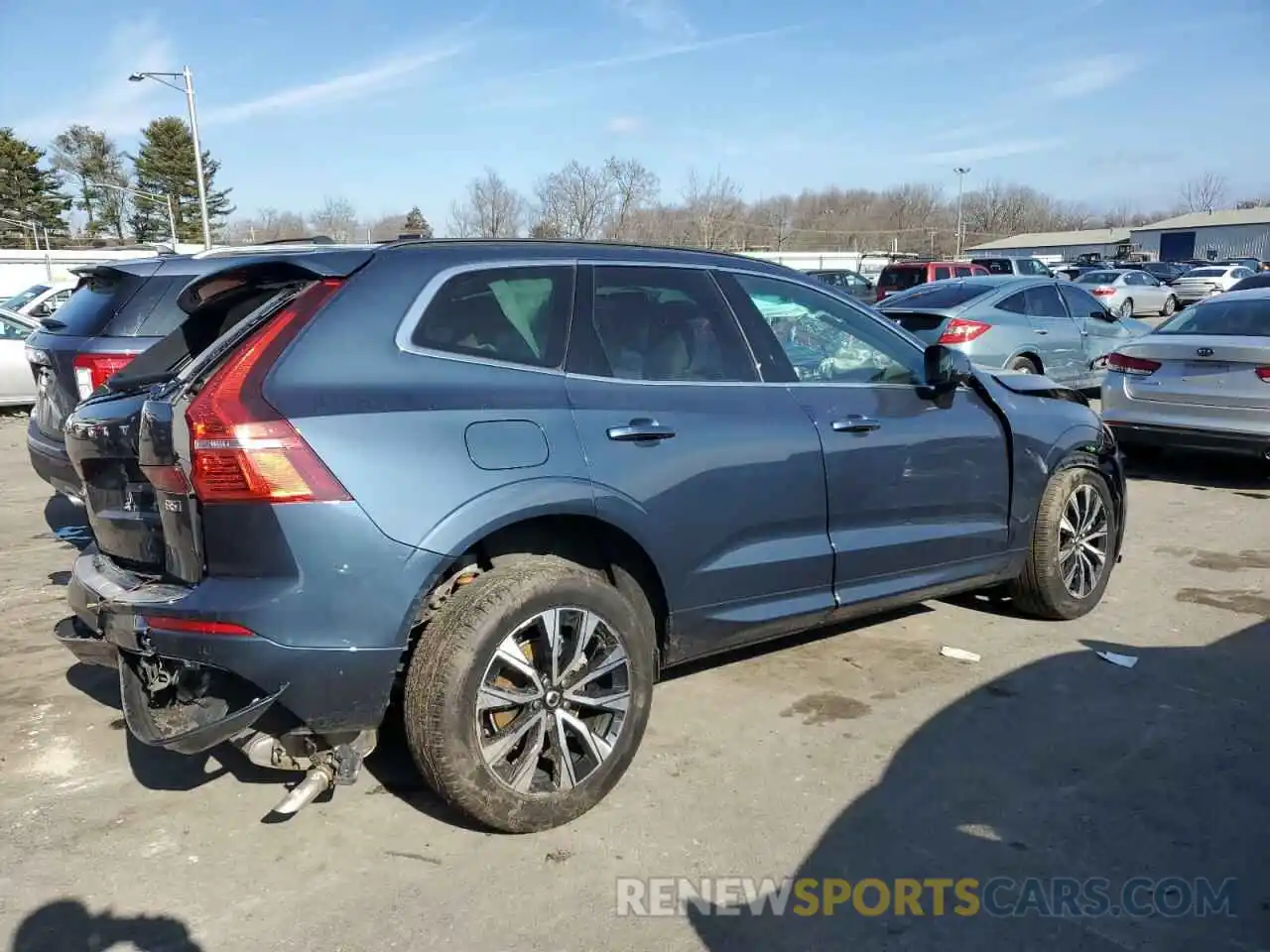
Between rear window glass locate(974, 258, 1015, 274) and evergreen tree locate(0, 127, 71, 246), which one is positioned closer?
rear window glass locate(974, 258, 1015, 274)

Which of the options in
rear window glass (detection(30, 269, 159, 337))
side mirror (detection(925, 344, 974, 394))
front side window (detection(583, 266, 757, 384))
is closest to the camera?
front side window (detection(583, 266, 757, 384))

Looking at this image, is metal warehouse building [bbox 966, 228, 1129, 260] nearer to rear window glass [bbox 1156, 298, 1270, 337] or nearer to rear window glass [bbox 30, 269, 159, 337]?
rear window glass [bbox 1156, 298, 1270, 337]

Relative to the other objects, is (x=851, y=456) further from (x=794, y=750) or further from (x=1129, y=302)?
(x=1129, y=302)

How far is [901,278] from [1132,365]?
15104 millimetres

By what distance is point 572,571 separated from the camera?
3.26 metres

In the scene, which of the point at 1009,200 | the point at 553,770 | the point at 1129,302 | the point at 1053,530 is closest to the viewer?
the point at 553,770

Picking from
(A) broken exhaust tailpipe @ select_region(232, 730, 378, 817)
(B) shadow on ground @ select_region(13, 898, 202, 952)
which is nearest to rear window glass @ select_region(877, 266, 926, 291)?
(A) broken exhaust tailpipe @ select_region(232, 730, 378, 817)

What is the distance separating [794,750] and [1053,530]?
2041mm

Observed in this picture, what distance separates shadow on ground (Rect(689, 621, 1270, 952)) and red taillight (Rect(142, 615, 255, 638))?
1509mm

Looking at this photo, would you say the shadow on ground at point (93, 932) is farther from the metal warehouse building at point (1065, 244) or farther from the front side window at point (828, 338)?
the metal warehouse building at point (1065, 244)

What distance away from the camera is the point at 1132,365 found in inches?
340

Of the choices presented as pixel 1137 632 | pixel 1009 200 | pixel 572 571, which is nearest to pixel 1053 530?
pixel 1137 632

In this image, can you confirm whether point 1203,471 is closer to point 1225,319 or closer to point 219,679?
point 1225,319

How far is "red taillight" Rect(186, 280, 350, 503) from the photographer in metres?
2.76
